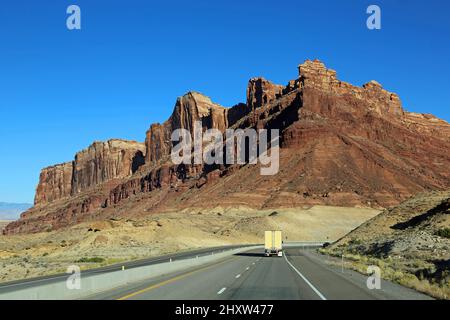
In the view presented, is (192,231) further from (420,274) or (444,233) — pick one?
(420,274)

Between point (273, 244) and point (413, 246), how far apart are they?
17848mm

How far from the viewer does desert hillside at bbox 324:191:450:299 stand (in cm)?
2134

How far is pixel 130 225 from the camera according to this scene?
290 ft

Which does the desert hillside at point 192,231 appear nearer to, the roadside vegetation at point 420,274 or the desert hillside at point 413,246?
the desert hillside at point 413,246

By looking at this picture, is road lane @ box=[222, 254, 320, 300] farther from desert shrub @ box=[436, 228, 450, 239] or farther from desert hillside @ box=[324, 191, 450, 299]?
desert shrub @ box=[436, 228, 450, 239]

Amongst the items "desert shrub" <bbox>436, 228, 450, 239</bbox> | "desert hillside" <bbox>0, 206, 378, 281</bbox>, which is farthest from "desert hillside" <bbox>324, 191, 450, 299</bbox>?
"desert hillside" <bbox>0, 206, 378, 281</bbox>

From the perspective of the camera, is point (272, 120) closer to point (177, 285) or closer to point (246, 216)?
point (246, 216)

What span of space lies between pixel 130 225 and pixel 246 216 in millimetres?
37173

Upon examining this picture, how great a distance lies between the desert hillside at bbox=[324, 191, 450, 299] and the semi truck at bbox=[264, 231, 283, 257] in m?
6.53

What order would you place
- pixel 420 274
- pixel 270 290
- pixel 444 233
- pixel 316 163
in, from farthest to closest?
pixel 316 163 → pixel 444 233 → pixel 420 274 → pixel 270 290

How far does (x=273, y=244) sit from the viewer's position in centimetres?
5075

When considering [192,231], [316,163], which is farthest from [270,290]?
[316,163]
